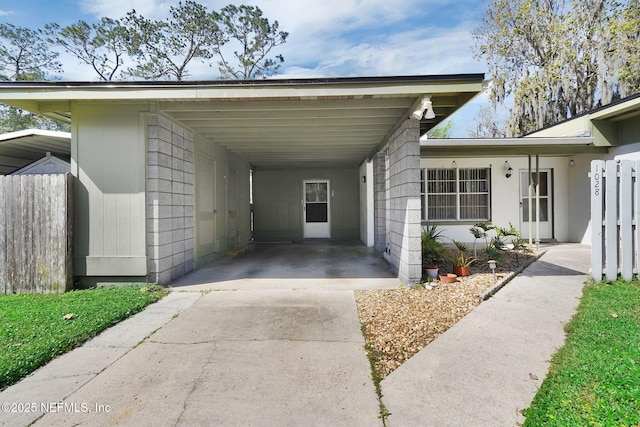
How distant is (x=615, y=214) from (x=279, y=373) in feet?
17.7

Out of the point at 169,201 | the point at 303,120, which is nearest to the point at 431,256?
the point at 303,120

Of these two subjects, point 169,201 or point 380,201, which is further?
point 380,201

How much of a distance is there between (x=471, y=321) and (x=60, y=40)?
22861 mm

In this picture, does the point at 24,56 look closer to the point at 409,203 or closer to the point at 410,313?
the point at 409,203

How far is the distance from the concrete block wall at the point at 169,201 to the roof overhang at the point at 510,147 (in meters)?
5.42

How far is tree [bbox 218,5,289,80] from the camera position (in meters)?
16.7

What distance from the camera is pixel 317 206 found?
38.1 feet

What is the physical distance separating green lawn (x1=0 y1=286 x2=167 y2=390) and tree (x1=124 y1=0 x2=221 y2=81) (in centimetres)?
1645

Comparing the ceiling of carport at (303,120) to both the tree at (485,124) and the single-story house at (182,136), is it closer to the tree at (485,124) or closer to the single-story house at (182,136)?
the single-story house at (182,136)

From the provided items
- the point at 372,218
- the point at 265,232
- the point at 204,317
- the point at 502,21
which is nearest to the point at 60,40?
the point at 265,232

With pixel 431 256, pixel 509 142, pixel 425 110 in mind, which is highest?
pixel 509 142

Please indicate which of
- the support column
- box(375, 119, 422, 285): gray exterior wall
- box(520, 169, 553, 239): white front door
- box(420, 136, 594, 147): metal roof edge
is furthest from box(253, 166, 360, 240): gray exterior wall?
box(375, 119, 422, 285): gray exterior wall

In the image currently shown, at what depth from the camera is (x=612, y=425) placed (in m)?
1.73

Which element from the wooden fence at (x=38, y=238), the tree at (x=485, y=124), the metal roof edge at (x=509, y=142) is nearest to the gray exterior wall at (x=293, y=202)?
the metal roof edge at (x=509, y=142)
